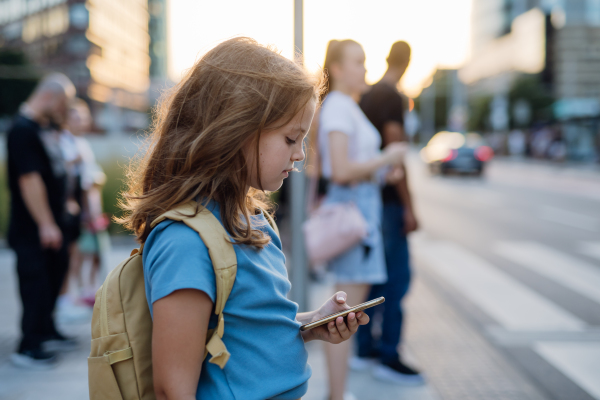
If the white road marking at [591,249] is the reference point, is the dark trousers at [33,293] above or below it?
above

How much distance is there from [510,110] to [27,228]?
5142 centimetres

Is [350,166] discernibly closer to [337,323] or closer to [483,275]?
[337,323]

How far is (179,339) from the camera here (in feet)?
3.45

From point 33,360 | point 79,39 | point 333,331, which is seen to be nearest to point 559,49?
point 79,39

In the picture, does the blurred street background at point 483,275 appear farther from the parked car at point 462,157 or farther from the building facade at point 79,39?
the building facade at point 79,39

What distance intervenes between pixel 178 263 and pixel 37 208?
120 inches

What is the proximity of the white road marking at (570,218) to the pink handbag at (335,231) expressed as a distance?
327 inches

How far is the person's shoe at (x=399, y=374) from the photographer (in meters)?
3.41

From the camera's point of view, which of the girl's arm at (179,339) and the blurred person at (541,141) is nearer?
the girl's arm at (179,339)

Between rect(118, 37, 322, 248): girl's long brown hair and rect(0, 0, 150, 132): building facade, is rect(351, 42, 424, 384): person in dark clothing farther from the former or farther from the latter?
rect(0, 0, 150, 132): building facade

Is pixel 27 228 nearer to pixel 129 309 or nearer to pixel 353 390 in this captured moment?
pixel 353 390

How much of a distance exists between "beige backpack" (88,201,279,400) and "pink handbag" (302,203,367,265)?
1646 millimetres

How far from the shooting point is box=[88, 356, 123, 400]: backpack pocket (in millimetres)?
1125

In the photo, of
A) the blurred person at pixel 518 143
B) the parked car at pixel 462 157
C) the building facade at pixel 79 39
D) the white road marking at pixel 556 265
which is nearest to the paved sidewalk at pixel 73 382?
the white road marking at pixel 556 265
